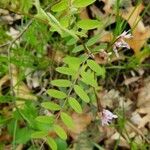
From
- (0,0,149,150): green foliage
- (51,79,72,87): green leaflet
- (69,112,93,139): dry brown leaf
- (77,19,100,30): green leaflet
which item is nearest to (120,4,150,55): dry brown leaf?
(0,0,149,150): green foliage

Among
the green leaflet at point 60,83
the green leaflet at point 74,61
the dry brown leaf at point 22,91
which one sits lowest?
the dry brown leaf at point 22,91

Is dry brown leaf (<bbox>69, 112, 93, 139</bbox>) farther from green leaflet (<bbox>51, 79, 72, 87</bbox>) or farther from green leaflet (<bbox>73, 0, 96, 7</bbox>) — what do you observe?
green leaflet (<bbox>73, 0, 96, 7</bbox>)

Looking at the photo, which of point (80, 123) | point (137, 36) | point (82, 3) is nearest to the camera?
point (82, 3)

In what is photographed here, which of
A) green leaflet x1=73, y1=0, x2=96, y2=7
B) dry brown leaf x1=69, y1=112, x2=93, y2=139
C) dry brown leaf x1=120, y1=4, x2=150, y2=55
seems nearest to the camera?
green leaflet x1=73, y1=0, x2=96, y2=7

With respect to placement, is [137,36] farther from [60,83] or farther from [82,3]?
[82,3]

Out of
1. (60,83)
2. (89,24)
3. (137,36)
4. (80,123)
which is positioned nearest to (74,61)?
(60,83)

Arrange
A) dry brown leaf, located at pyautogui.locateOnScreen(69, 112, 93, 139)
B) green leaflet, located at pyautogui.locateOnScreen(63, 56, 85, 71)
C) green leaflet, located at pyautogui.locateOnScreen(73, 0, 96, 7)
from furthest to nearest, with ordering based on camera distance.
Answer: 1. dry brown leaf, located at pyautogui.locateOnScreen(69, 112, 93, 139)
2. green leaflet, located at pyautogui.locateOnScreen(63, 56, 85, 71)
3. green leaflet, located at pyautogui.locateOnScreen(73, 0, 96, 7)

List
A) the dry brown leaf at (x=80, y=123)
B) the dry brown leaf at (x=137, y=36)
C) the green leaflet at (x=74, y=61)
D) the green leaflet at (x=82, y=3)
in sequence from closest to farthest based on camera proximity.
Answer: the green leaflet at (x=82, y=3)
the green leaflet at (x=74, y=61)
the dry brown leaf at (x=80, y=123)
the dry brown leaf at (x=137, y=36)

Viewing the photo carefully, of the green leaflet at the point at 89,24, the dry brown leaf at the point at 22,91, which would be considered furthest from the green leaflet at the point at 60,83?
the dry brown leaf at the point at 22,91

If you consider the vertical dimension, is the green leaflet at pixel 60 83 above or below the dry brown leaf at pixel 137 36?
above

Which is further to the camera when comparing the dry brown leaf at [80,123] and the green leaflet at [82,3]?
the dry brown leaf at [80,123]

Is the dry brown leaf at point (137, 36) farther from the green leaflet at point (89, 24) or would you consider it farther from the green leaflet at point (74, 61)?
the green leaflet at point (89, 24)
